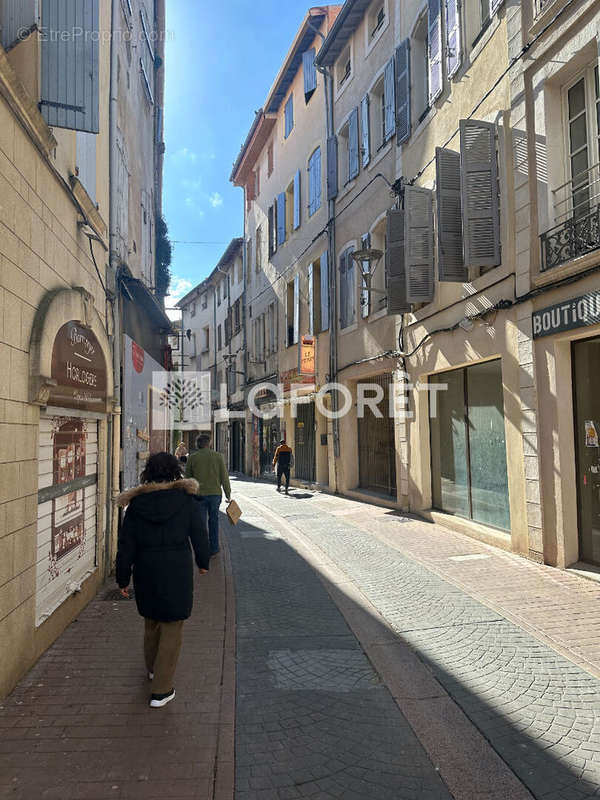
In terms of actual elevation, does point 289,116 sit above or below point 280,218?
above

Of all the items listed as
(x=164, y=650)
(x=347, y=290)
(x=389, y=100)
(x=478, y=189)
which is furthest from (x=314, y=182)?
(x=164, y=650)

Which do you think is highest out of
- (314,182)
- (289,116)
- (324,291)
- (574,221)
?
(289,116)

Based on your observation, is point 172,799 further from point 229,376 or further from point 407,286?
point 229,376

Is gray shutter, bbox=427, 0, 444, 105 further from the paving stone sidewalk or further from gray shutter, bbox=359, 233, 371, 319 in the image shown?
the paving stone sidewalk

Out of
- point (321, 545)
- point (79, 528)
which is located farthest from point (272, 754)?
point (321, 545)

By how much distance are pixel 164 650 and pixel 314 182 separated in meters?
16.4

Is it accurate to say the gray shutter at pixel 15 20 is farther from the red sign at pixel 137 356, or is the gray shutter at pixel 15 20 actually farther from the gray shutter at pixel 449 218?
the gray shutter at pixel 449 218

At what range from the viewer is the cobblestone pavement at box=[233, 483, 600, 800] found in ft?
10.6

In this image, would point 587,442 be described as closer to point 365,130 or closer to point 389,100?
point 389,100

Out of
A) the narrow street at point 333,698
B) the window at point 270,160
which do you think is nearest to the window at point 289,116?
the window at point 270,160

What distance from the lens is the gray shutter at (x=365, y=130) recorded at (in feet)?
45.9

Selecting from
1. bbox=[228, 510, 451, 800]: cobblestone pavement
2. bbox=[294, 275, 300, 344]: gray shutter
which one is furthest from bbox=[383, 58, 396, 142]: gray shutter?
bbox=[228, 510, 451, 800]: cobblestone pavement

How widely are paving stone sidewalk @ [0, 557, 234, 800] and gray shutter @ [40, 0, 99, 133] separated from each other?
168 inches

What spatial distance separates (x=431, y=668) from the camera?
439cm
